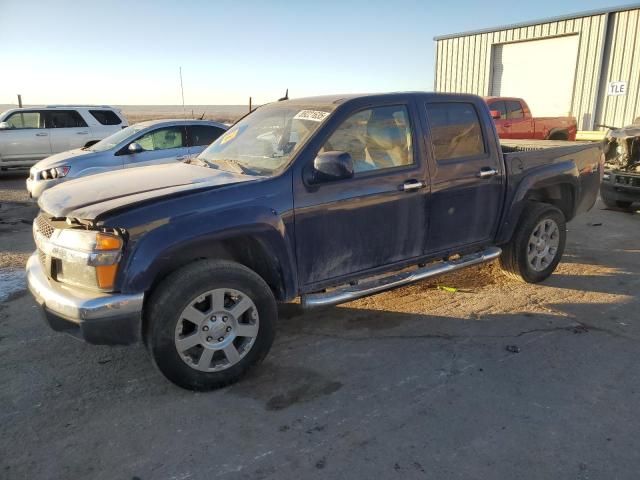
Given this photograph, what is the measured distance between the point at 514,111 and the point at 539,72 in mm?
7210

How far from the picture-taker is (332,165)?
3406mm

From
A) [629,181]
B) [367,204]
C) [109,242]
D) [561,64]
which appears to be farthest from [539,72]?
[109,242]

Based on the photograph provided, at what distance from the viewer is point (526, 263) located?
16.6 feet

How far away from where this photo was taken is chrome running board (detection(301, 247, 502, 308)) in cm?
365

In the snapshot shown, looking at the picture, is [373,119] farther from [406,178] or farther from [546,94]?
[546,94]

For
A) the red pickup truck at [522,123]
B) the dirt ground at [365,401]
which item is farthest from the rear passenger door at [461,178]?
the red pickup truck at [522,123]

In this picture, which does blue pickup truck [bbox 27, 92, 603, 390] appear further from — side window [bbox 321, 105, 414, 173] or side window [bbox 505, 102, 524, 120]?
side window [bbox 505, 102, 524, 120]

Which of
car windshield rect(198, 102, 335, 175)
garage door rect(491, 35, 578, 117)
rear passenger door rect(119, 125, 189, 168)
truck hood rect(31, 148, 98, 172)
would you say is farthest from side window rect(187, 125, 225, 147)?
garage door rect(491, 35, 578, 117)

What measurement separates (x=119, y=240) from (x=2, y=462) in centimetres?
127

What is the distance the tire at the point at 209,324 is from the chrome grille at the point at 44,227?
0.87 metres

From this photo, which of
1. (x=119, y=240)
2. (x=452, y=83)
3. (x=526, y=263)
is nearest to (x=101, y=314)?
(x=119, y=240)

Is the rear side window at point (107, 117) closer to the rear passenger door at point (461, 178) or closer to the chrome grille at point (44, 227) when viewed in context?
the chrome grille at point (44, 227)

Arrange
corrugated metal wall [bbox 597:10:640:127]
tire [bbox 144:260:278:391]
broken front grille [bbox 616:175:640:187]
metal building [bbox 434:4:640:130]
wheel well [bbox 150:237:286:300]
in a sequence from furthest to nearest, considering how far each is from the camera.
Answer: metal building [bbox 434:4:640:130], corrugated metal wall [bbox 597:10:640:127], broken front grille [bbox 616:175:640:187], wheel well [bbox 150:237:286:300], tire [bbox 144:260:278:391]

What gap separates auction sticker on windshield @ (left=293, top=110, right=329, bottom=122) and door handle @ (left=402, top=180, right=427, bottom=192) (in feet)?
2.65
